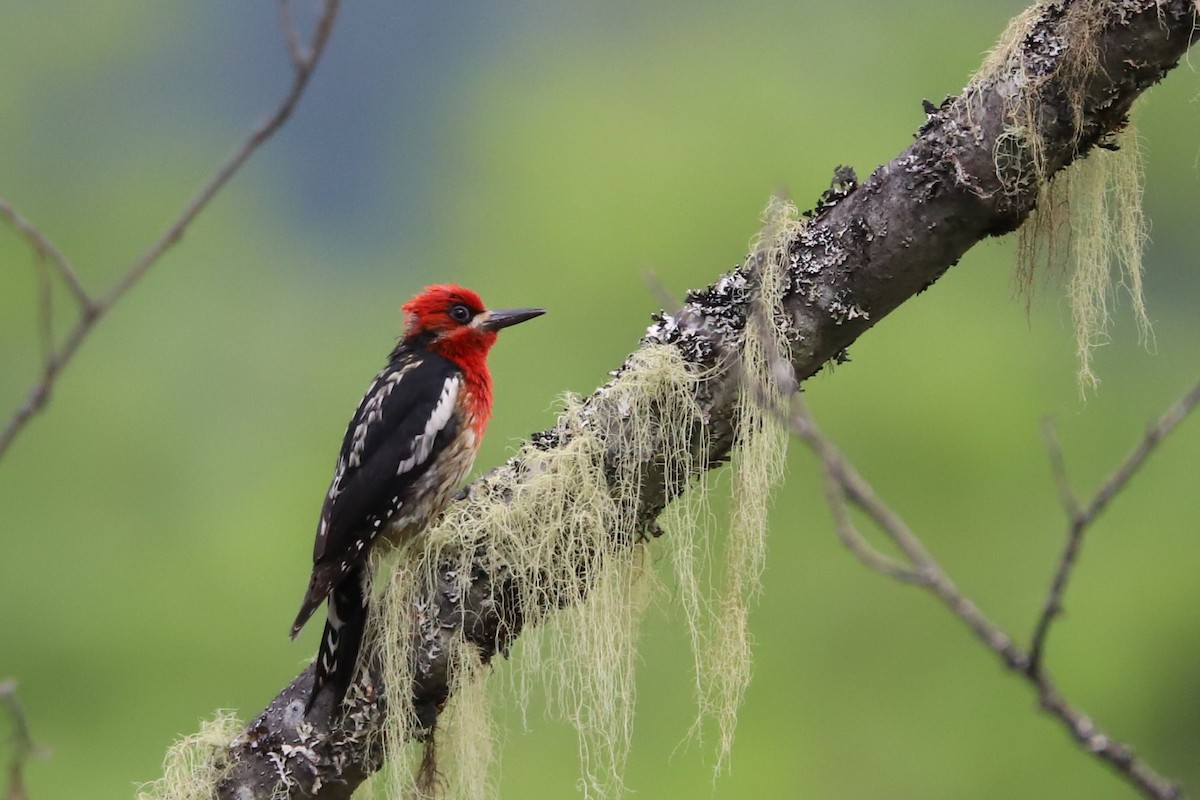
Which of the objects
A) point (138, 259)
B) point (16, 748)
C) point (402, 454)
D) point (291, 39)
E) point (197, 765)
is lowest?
point (197, 765)

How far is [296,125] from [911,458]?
314 inches

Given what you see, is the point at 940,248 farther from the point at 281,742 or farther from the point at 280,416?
the point at 280,416

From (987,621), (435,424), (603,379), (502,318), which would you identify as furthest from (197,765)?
(603,379)

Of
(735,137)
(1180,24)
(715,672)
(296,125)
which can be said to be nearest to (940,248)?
(1180,24)

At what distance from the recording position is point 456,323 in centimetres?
337

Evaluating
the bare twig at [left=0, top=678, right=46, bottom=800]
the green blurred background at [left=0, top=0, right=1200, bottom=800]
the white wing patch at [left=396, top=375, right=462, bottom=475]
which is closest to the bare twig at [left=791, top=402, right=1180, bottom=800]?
the bare twig at [left=0, top=678, right=46, bottom=800]

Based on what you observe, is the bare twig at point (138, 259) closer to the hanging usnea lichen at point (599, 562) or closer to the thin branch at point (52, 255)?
the thin branch at point (52, 255)

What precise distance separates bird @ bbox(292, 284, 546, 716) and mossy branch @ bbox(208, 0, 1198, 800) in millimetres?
120

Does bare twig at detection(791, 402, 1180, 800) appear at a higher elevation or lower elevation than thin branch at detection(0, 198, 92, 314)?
lower

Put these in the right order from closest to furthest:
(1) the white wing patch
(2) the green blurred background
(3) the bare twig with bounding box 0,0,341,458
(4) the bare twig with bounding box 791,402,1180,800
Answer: (4) the bare twig with bounding box 791,402,1180,800 → (3) the bare twig with bounding box 0,0,341,458 → (1) the white wing patch → (2) the green blurred background

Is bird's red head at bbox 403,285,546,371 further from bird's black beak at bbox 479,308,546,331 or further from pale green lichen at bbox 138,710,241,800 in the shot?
pale green lichen at bbox 138,710,241,800

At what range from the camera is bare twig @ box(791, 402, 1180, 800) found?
2.83 feet

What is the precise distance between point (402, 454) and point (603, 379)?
195 inches

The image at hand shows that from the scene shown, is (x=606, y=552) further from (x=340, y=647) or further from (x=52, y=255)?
(x=52, y=255)
